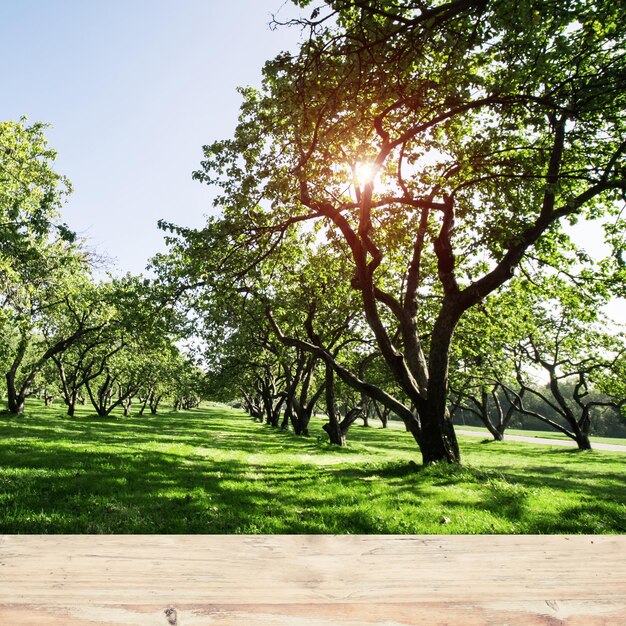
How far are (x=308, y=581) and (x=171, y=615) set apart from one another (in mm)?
600

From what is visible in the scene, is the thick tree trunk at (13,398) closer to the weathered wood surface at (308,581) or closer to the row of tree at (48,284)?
the row of tree at (48,284)

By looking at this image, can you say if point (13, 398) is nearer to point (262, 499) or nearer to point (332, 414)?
point (332, 414)

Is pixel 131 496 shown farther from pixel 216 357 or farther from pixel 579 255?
pixel 216 357

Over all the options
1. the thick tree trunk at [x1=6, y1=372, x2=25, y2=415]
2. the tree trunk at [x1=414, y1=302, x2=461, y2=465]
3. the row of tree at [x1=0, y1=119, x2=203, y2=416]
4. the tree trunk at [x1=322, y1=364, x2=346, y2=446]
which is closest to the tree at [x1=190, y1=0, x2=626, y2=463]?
the tree trunk at [x1=414, y1=302, x2=461, y2=465]

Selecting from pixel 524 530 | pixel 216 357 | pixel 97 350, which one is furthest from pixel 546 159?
pixel 97 350

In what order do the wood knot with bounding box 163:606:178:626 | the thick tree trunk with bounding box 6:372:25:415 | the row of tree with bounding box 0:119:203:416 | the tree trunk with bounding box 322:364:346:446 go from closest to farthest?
the wood knot with bounding box 163:606:178:626
the row of tree with bounding box 0:119:203:416
the tree trunk with bounding box 322:364:346:446
the thick tree trunk with bounding box 6:372:25:415

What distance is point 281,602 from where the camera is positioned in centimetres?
172

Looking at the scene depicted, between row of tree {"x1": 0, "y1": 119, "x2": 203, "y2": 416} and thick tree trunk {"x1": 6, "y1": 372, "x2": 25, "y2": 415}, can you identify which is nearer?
row of tree {"x1": 0, "y1": 119, "x2": 203, "y2": 416}

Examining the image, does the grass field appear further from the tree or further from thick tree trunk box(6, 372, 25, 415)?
thick tree trunk box(6, 372, 25, 415)

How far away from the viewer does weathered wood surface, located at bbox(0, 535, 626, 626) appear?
5.35ft

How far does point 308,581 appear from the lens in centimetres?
189

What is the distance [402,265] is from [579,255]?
708 cm

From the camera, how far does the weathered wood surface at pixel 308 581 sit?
1632 mm

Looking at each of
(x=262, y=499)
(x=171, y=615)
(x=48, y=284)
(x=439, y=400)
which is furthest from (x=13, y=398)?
(x=171, y=615)
